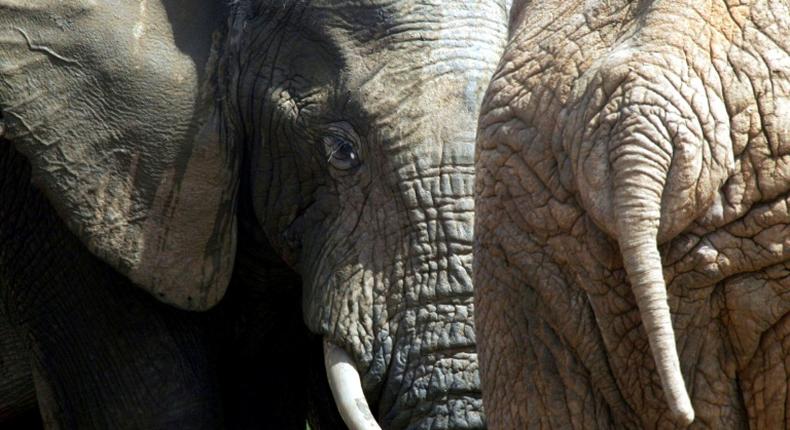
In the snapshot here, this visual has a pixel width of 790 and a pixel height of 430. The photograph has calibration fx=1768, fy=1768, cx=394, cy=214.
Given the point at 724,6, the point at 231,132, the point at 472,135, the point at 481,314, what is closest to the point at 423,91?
the point at 472,135

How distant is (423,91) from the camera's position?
4.55 meters

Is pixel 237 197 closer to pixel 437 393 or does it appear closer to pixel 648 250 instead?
pixel 437 393

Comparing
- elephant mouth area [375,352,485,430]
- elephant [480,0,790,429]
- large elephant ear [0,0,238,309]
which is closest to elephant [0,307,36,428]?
large elephant ear [0,0,238,309]

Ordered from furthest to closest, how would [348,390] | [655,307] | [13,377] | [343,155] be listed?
[13,377], [343,155], [348,390], [655,307]

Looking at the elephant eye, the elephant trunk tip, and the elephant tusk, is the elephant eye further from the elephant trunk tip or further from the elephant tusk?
the elephant trunk tip

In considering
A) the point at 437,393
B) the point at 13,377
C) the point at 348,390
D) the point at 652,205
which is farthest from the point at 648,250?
the point at 13,377

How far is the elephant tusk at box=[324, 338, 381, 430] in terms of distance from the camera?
14.8ft

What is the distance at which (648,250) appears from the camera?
8.04 feet

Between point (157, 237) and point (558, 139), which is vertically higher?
point (157, 237)

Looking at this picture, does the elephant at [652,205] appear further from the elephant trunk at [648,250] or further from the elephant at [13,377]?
the elephant at [13,377]

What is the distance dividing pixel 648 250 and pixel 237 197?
2601 mm

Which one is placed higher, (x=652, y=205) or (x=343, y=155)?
(x=343, y=155)

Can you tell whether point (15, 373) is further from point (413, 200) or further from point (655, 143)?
point (655, 143)

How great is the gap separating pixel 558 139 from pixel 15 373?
3342mm
